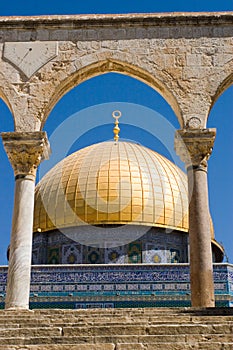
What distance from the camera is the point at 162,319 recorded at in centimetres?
632

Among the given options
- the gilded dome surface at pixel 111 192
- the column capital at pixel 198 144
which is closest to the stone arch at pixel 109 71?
the column capital at pixel 198 144

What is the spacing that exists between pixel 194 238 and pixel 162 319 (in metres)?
2.58

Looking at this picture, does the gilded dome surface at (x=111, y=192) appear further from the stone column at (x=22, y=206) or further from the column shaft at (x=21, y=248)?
the column shaft at (x=21, y=248)

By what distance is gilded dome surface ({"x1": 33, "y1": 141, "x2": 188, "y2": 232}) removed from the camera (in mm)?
19406

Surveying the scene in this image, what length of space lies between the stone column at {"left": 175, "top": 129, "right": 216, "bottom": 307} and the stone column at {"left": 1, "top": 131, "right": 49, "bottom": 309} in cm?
214

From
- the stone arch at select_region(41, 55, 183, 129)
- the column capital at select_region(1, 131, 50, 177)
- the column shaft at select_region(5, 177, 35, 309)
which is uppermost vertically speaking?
the stone arch at select_region(41, 55, 183, 129)

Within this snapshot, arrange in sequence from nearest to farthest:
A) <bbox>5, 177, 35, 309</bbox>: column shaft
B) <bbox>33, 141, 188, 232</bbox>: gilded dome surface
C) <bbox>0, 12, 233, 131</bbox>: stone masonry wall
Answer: <bbox>5, 177, 35, 309</bbox>: column shaft
<bbox>0, 12, 233, 131</bbox>: stone masonry wall
<bbox>33, 141, 188, 232</bbox>: gilded dome surface

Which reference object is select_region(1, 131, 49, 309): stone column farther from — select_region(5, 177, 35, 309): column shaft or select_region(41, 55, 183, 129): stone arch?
select_region(41, 55, 183, 129): stone arch

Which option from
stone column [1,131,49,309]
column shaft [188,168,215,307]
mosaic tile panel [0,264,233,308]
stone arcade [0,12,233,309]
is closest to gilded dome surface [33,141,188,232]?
mosaic tile panel [0,264,233,308]

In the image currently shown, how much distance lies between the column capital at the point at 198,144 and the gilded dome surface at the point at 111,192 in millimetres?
10122

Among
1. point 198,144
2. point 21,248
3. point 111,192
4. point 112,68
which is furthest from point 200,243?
point 111,192

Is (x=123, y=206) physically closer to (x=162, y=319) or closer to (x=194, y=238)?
(x=194, y=238)

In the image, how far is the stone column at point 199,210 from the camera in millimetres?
8500

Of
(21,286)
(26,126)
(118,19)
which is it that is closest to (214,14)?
(118,19)
